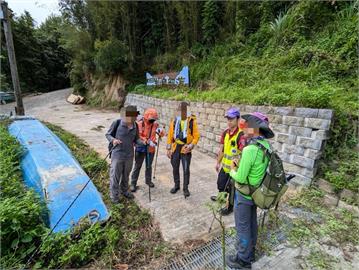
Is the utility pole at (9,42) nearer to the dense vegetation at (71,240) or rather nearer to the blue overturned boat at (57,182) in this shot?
the blue overturned boat at (57,182)

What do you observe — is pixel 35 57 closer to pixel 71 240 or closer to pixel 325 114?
pixel 71 240

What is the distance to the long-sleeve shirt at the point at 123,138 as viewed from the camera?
294 centimetres


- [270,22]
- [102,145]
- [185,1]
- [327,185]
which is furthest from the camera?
[185,1]

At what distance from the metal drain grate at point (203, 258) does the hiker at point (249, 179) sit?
17cm

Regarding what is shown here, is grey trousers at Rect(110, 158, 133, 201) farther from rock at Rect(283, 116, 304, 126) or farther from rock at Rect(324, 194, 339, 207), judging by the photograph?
rock at Rect(324, 194, 339, 207)

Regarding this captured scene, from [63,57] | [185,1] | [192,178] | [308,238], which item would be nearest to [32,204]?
[192,178]

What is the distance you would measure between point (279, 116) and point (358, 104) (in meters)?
1.09

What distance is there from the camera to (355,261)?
6.67ft

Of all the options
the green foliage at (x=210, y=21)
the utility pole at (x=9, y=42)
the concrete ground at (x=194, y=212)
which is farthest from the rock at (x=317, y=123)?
the utility pole at (x=9, y=42)

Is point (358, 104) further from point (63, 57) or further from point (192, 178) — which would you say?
point (63, 57)

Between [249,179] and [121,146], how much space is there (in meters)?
1.84

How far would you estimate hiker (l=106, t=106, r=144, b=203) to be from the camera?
116 inches

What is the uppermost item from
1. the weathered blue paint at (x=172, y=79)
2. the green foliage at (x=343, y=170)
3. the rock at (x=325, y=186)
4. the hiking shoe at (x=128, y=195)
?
the weathered blue paint at (x=172, y=79)

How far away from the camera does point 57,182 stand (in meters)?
2.99
